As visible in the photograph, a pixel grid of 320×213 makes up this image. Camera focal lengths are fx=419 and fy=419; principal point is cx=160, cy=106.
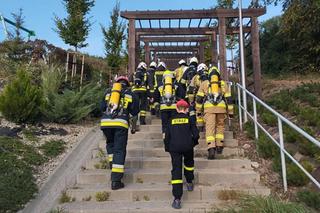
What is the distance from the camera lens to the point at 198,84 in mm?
10078

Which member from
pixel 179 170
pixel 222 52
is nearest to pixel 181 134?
pixel 179 170

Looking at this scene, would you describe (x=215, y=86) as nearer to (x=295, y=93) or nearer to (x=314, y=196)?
(x=314, y=196)

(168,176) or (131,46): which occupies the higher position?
(131,46)

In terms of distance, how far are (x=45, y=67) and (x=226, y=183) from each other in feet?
24.9

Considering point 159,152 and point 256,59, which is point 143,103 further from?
point 256,59

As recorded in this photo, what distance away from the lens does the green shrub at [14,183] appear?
6.39 meters

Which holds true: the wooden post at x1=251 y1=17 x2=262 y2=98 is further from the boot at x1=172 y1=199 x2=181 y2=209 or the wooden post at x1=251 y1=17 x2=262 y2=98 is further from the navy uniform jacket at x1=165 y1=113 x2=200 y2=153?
the boot at x1=172 y1=199 x2=181 y2=209

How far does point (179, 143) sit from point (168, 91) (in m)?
2.53

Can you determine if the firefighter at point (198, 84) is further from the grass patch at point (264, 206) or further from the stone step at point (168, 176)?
the grass patch at point (264, 206)

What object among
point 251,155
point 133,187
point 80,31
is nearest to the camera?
point 133,187

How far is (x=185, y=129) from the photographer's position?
6527 millimetres

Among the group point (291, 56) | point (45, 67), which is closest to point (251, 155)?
point (45, 67)

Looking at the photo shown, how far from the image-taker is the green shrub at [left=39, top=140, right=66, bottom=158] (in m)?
8.47

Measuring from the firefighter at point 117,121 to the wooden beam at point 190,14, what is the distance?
20.0ft
